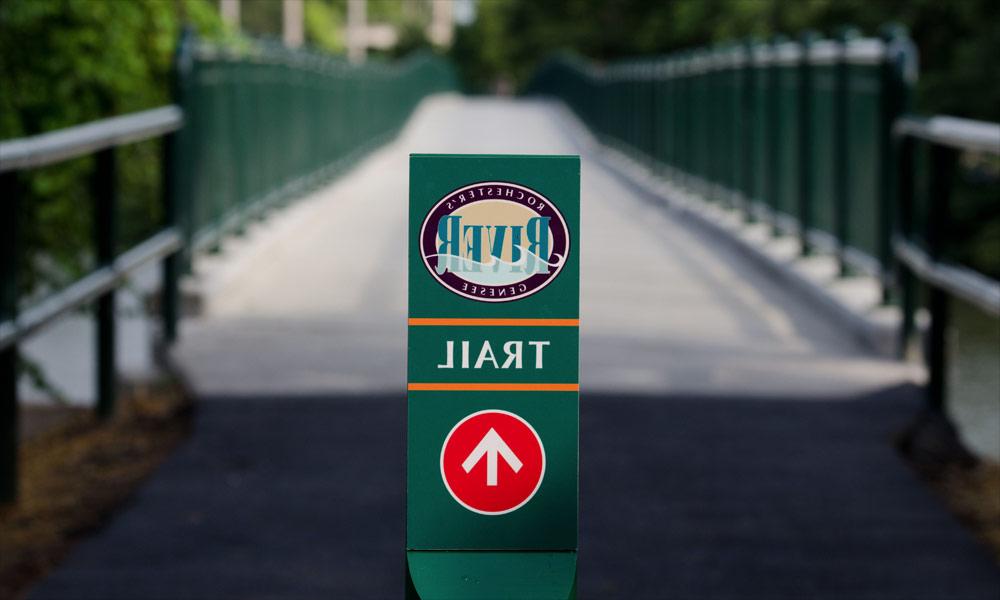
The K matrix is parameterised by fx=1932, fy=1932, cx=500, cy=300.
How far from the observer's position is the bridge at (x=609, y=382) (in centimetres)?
536

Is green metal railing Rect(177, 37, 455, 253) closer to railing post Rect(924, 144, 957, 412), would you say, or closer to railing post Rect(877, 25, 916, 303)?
railing post Rect(877, 25, 916, 303)

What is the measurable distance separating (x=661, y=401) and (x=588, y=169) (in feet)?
59.5

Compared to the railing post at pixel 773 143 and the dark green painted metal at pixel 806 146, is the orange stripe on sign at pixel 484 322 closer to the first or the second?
the dark green painted metal at pixel 806 146

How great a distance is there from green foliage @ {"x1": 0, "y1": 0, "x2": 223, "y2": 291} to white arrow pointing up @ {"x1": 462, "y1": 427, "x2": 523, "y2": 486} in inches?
330

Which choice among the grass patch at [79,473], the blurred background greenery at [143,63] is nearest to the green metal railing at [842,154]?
the blurred background greenery at [143,63]

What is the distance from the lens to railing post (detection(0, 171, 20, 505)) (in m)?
6.01

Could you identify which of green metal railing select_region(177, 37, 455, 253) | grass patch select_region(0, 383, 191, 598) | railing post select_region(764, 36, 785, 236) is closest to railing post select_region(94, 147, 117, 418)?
grass patch select_region(0, 383, 191, 598)

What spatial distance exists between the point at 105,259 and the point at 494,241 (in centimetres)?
490

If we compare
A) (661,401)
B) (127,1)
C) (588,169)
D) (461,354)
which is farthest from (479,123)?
(461,354)

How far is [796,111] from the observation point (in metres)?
12.6

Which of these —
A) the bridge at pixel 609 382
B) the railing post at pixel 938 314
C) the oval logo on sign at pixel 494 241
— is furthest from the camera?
the railing post at pixel 938 314

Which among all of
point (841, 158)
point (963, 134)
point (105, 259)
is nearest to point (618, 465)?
point (963, 134)

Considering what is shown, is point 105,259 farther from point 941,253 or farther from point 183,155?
point 941,253

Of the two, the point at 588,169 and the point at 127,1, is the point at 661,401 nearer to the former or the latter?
the point at 127,1
